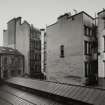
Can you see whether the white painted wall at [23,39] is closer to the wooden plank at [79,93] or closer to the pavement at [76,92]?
the pavement at [76,92]

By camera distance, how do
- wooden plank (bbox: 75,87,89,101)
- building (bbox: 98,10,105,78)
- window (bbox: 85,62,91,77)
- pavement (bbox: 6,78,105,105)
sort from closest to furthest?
pavement (bbox: 6,78,105,105)
wooden plank (bbox: 75,87,89,101)
building (bbox: 98,10,105,78)
window (bbox: 85,62,91,77)

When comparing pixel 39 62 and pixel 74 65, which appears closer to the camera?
pixel 74 65

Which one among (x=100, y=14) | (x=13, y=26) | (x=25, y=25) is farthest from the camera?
(x=13, y=26)

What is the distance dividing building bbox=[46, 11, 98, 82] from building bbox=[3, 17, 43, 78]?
7379 mm

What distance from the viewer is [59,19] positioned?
69.9ft

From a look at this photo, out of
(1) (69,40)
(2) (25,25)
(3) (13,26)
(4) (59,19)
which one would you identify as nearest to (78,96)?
(1) (69,40)

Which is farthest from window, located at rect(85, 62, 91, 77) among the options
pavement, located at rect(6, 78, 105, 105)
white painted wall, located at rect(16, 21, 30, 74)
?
white painted wall, located at rect(16, 21, 30, 74)

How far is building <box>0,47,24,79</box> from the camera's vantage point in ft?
81.2

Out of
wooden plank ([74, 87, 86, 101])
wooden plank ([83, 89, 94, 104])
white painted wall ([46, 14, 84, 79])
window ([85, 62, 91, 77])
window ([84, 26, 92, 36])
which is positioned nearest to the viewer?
wooden plank ([83, 89, 94, 104])

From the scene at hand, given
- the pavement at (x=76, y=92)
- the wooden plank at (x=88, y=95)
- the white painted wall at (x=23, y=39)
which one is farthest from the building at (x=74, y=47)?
the wooden plank at (x=88, y=95)

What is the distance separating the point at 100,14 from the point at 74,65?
801cm

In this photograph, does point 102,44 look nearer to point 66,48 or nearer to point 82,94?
point 66,48

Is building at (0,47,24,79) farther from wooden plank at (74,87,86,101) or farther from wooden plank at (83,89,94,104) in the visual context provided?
wooden plank at (83,89,94,104)

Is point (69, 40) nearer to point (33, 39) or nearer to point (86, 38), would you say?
point (86, 38)
